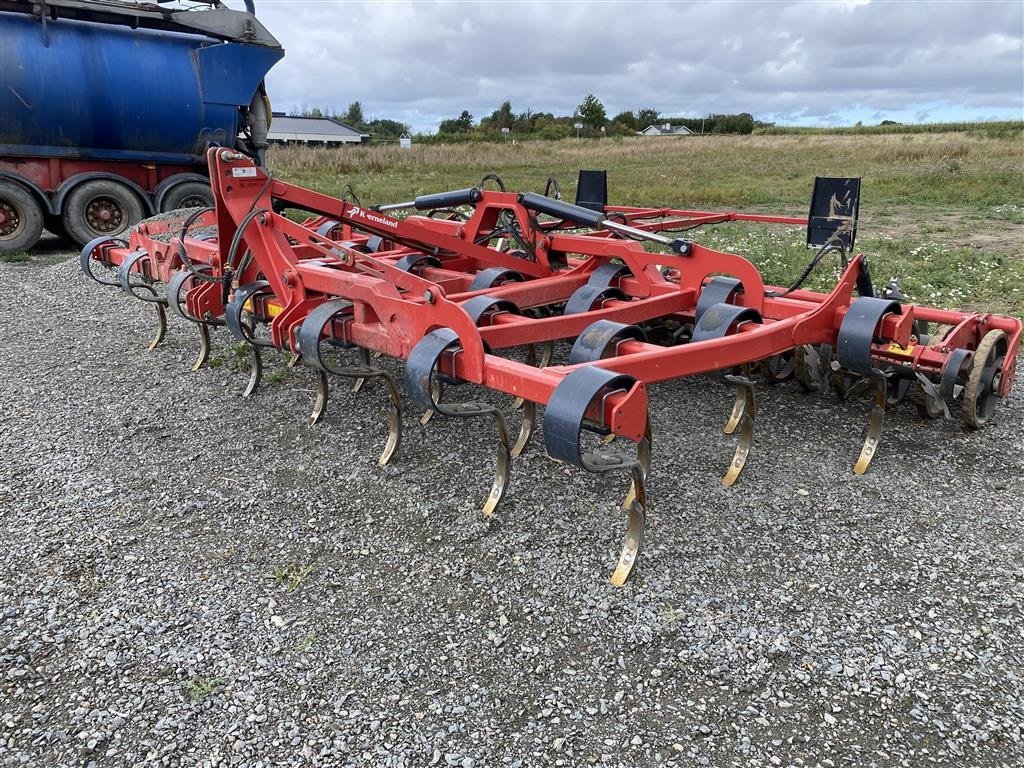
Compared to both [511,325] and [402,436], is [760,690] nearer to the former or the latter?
[511,325]

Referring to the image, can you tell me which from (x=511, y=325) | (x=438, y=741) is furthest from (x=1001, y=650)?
(x=511, y=325)

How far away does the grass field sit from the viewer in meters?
8.81

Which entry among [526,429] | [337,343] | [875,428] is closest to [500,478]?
[526,429]

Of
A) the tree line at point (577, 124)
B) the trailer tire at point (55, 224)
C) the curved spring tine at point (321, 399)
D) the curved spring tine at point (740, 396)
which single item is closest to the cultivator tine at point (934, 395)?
the curved spring tine at point (740, 396)

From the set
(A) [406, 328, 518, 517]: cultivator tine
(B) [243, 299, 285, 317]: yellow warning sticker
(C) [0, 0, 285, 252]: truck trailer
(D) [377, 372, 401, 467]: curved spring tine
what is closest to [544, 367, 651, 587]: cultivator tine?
(A) [406, 328, 518, 517]: cultivator tine

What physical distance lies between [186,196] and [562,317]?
909cm

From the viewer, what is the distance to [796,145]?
36.4 m

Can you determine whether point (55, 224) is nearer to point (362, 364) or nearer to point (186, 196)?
point (186, 196)

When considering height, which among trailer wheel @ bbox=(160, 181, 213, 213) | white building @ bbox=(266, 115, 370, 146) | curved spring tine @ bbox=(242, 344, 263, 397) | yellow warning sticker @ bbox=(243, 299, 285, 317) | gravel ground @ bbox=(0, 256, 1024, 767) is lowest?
gravel ground @ bbox=(0, 256, 1024, 767)

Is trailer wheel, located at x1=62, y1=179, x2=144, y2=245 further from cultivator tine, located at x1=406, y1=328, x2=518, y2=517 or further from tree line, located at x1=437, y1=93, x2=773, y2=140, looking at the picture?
tree line, located at x1=437, y1=93, x2=773, y2=140

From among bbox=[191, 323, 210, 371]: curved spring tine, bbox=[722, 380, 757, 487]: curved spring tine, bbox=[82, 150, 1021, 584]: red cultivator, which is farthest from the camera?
bbox=[191, 323, 210, 371]: curved spring tine

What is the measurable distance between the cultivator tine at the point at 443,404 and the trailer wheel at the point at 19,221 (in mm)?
9320

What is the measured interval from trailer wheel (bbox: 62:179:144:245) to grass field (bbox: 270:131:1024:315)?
260 inches

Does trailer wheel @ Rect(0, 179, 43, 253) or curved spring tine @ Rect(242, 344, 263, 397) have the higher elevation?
trailer wheel @ Rect(0, 179, 43, 253)
